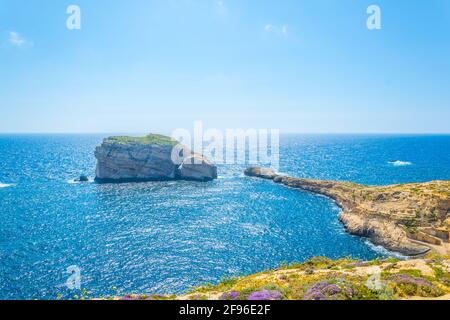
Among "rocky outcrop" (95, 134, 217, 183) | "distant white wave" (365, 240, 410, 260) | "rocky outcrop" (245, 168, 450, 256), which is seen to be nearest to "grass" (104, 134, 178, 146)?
"rocky outcrop" (95, 134, 217, 183)

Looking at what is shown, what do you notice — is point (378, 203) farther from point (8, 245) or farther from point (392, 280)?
point (8, 245)

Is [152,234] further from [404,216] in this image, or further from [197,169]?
[197,169]

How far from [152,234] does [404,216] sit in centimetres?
5316

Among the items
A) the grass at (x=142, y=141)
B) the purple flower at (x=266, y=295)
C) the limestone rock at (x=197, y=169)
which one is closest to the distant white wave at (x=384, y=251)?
the purple flower at (x=266, y=295)

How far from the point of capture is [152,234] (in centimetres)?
6188

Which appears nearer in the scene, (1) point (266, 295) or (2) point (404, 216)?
(1) point (266, 295)

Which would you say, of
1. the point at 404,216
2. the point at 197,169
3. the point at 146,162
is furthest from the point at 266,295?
the point at 146,162

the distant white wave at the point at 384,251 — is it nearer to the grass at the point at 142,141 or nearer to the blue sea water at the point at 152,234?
the blue sea water at the point at 152,234

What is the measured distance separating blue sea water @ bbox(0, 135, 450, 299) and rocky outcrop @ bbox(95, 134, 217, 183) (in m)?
11.5

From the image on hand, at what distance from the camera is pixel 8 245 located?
54438mm

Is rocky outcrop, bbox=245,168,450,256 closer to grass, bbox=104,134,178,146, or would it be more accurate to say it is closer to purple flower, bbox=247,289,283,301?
purple flower, bbox=247,289,283,301

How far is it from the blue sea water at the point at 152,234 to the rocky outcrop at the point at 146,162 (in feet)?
37.6

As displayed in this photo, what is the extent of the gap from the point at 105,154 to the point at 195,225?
6832 centimetres
